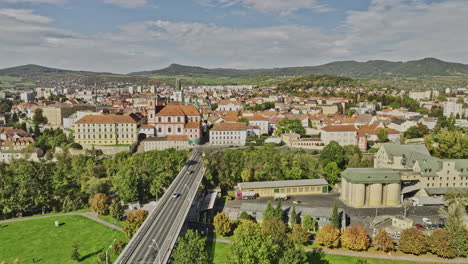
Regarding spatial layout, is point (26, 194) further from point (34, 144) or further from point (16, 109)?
point (16, 109)

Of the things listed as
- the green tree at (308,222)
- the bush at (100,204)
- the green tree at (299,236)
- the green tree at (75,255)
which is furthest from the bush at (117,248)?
the green tree at (308,222)

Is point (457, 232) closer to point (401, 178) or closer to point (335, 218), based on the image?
point (335, 218)

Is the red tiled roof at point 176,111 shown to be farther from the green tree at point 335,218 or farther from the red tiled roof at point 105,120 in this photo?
the green tree at point 335,218

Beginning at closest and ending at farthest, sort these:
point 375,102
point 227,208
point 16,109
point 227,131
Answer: point 227,208, point 227,131, point 16,109, point 375,102

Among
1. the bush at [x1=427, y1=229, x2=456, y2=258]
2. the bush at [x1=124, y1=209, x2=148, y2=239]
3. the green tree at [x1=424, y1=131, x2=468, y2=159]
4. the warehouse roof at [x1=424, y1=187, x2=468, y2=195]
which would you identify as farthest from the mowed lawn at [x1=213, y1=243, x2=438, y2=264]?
the green tree at [x1=424, y1=131, x2=468, y2=159]

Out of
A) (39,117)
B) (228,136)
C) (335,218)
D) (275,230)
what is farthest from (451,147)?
(39,117)

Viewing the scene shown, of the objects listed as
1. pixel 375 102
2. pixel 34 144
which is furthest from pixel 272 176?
pixel 375 102
